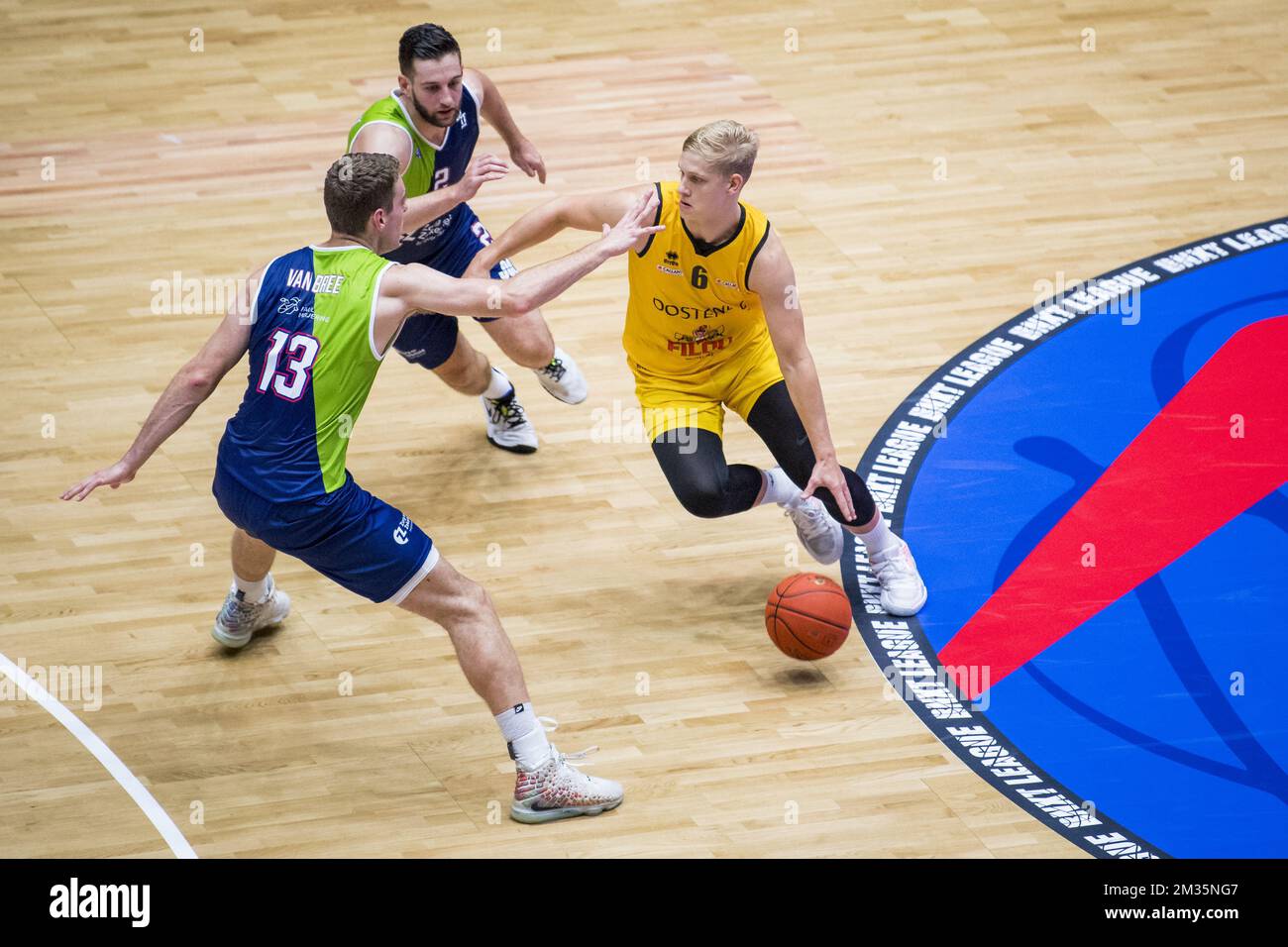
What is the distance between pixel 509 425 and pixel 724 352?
5.18 ft

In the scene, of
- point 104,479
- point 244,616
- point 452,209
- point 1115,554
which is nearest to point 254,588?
point 244,616

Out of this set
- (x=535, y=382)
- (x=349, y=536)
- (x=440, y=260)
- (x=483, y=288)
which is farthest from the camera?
(x=535, y=382)

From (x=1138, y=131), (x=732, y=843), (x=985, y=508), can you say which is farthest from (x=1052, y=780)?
(x=1138, y=131)

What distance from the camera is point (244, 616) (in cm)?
724

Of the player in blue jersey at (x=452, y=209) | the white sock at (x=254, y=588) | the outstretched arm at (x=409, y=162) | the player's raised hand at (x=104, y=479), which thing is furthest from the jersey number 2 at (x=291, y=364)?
the white sock at (x=254, y=588)

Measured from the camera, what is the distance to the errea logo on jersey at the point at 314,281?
609 cm

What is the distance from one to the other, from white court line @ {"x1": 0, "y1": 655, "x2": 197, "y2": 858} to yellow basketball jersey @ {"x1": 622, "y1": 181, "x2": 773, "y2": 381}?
264cm

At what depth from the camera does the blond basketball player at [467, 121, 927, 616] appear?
22.7 ft

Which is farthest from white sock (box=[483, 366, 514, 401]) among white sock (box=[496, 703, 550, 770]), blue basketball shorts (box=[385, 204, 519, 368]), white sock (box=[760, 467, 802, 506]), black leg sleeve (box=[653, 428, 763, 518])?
white sock (box=[496, 703, 550, 770])

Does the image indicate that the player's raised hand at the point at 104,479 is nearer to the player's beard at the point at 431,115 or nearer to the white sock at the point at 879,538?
the player's beard at the point at 431,115

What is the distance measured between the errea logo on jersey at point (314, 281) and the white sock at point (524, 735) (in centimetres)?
159

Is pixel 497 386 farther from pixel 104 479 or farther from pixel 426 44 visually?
pixel 104 479

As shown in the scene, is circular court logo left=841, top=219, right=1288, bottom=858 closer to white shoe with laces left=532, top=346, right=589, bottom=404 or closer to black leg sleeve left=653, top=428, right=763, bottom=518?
black leg sleeve left=653, top=428, right=763, bottom=518

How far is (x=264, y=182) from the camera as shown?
10875mm
